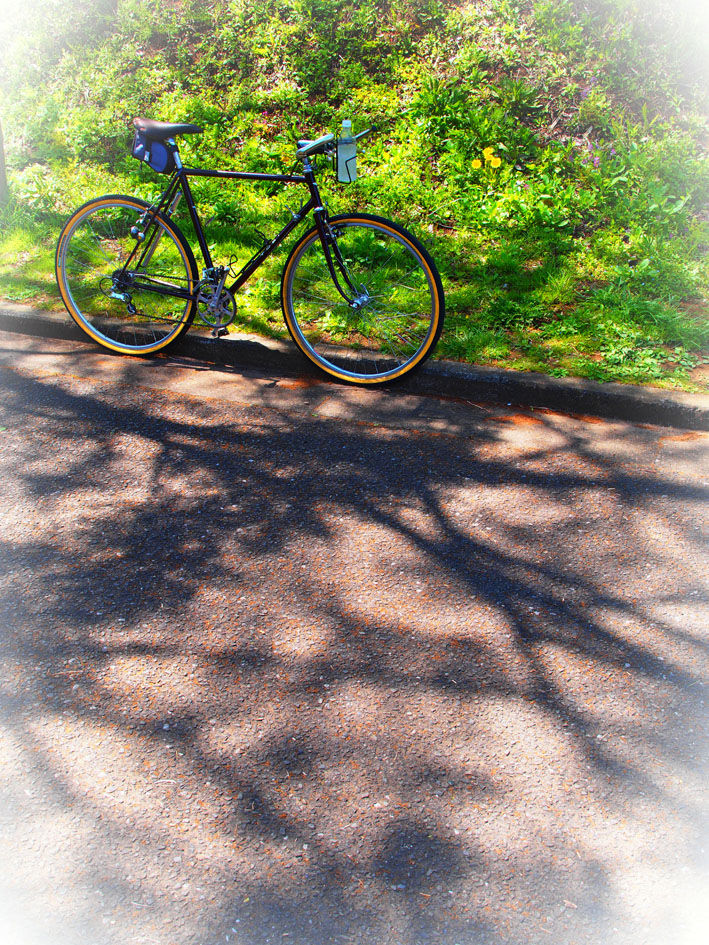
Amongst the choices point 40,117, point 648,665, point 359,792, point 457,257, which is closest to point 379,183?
point 457,257

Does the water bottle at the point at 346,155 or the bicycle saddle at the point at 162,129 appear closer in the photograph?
the water bottle at the point at 346,155

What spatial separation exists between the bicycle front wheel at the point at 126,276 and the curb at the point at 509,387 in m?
0.30

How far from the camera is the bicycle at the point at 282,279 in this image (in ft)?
15.2

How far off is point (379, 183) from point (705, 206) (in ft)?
9.78

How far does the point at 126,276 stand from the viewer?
17.0ft

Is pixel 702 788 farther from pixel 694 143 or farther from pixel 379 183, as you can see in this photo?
pixel 694 143

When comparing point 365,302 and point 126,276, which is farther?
point 126,276

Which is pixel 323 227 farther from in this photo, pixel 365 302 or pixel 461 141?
pixel 461 141

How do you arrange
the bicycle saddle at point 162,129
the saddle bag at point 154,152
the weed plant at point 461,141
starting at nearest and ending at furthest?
the bicycle saddle at point 162,129 < the saddle bag at point 154,152 < the weed plant at point 461,141

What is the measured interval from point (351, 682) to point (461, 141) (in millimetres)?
6233

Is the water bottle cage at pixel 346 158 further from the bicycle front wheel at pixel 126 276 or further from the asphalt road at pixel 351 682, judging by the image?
the asphalt road at pixel 351 682

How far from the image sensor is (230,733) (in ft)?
8.16

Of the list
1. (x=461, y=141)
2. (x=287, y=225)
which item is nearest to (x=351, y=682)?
(x=287, y=225)

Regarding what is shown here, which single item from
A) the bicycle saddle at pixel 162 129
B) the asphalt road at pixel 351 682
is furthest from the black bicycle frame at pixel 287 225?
the asphalt road at pixel 351 682
